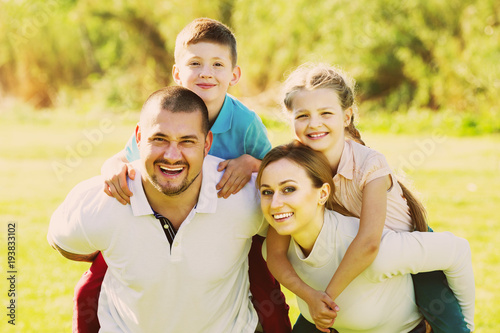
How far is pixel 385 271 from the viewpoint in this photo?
2727 mm

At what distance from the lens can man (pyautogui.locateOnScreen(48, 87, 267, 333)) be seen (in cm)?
269

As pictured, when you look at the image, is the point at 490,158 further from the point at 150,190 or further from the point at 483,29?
the point at 150,190

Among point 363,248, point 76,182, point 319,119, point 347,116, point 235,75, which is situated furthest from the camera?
point 76,182

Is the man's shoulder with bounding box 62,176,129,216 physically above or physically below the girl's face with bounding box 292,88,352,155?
below

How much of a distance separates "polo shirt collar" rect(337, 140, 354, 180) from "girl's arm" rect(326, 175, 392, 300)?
0.63 feet

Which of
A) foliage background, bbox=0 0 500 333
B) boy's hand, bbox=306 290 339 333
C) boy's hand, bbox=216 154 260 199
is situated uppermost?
foliage background, bbox=0 0 500 333

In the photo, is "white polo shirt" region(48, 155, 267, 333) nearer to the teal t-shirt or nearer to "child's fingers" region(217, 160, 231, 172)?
"child's fingers" region(217, 160, 231, 172)

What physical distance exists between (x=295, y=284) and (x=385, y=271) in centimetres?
44

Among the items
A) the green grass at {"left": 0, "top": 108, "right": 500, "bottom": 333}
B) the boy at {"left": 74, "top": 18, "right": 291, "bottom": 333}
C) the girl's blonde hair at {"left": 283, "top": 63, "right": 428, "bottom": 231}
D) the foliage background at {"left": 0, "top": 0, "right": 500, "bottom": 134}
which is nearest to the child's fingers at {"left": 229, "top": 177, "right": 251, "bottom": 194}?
the boy at {"left": 74, "top": 18, "right": 291, "bottom": 333}

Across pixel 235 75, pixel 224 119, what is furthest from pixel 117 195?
pixel 235 75

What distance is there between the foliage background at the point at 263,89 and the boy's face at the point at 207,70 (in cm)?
237

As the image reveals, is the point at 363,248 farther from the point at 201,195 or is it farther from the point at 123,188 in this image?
the point at 123,188

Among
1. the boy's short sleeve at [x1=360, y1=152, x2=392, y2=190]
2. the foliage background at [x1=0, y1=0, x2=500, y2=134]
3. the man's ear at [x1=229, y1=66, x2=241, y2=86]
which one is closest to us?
the boy's short sleeve at [x1=360, y1=152, x2=392, y2=190]

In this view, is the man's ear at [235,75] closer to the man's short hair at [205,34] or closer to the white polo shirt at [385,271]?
the man's short hair at [205,34]
